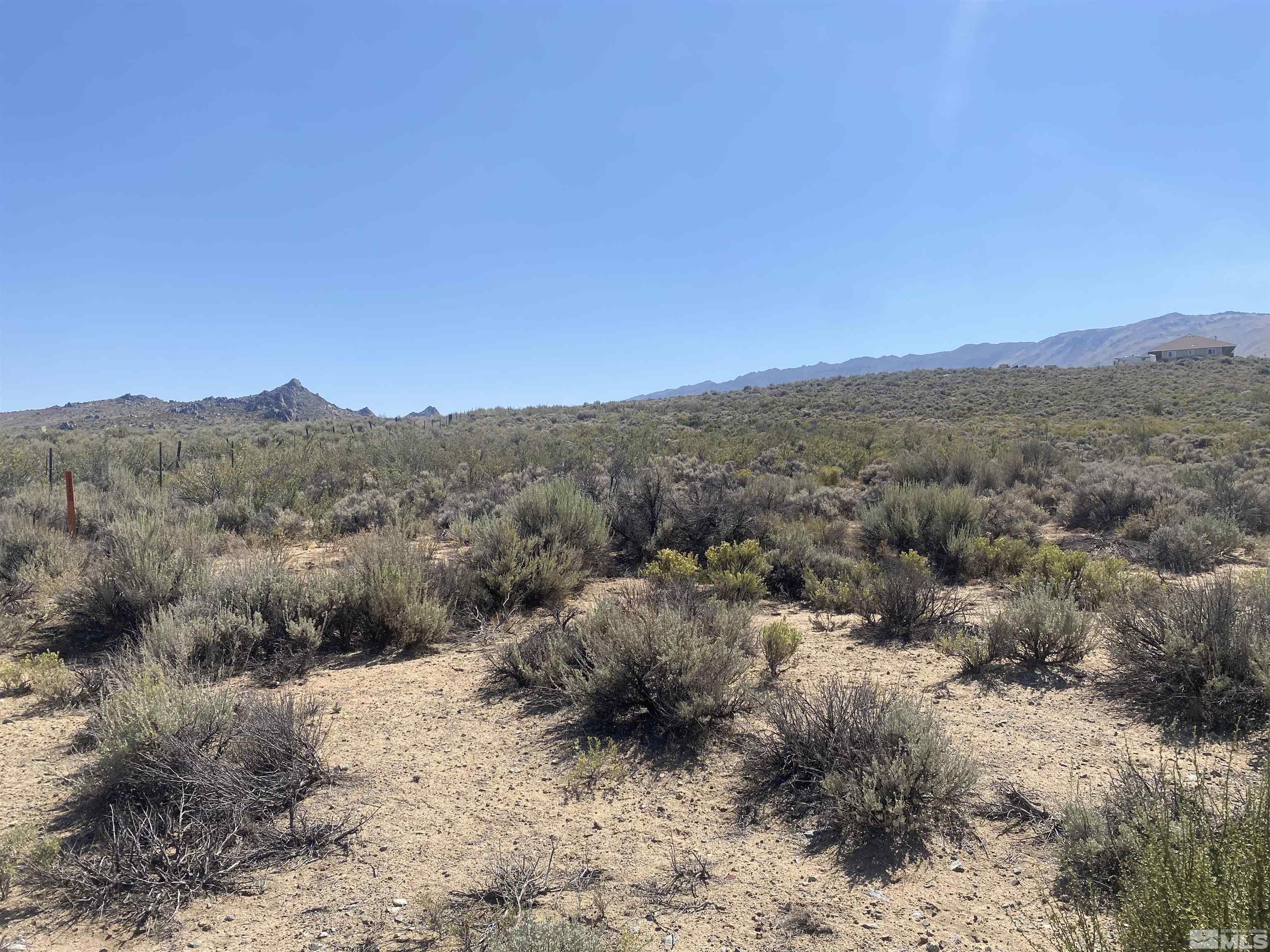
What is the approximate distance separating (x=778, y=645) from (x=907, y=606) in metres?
1.95

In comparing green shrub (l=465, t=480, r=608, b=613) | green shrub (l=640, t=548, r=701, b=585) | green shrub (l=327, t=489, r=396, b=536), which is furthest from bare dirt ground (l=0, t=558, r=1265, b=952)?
green shrub (l=327, t=489, r=396, b=536)

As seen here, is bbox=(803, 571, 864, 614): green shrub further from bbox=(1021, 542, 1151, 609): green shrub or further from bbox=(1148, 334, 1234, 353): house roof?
bbox=(1148, 334, 1234, 353): house roof

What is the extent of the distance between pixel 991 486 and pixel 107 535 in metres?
15.8

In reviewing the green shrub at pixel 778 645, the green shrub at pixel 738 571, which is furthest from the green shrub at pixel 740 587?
the green shrub at pixel 778 645

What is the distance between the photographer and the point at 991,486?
47.5ft

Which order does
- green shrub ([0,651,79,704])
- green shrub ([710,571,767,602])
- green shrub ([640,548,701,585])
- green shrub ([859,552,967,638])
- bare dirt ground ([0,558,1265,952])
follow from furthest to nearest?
green shrub ([640,548,701,585]) → green shrub ([710,571,767,602]) → green shrub ([859,552,967,638]) → green shrub ([0,651,79,704]) → bare dirt ground ([0,558,1265,952])

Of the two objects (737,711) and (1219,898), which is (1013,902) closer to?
(1219,898)

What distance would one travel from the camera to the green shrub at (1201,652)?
4355mm

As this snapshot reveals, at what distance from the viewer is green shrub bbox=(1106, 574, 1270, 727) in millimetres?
4355

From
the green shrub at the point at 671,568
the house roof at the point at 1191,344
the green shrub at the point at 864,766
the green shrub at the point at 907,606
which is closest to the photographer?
the green shrub at the point at 864,766

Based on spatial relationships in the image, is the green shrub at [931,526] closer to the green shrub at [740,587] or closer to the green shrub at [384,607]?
the green shrub at [740,587]

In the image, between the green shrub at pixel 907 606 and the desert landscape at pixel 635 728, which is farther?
the green shrub at pixel 907 606

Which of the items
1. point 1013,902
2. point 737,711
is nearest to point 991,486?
point 737,711

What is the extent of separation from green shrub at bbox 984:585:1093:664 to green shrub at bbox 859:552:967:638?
2.76 feet
